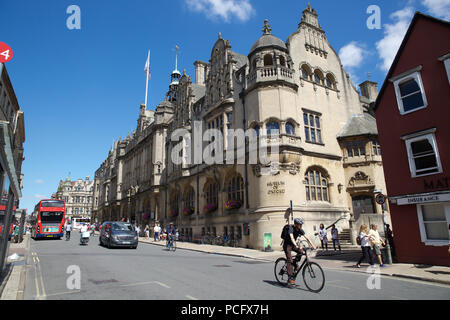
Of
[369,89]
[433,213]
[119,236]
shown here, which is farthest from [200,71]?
[433,213]

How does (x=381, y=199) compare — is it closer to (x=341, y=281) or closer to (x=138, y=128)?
(x=341, y=281)

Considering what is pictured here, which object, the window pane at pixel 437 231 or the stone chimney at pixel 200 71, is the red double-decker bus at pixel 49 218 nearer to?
the stone chimney at pixel 200 71

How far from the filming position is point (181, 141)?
3528 centimetres

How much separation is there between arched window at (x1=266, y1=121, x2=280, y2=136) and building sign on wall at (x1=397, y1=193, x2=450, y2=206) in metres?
10.7

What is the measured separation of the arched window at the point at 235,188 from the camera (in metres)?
24.7

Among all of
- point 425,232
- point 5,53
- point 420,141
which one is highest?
point 5,53

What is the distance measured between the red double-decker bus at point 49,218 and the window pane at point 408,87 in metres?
31.1

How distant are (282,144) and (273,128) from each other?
6.01ft

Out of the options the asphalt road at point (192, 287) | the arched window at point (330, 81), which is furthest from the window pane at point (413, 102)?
the arched window at point (330, 81)

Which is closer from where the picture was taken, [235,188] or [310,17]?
[235,188]

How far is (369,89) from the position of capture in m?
36.6
